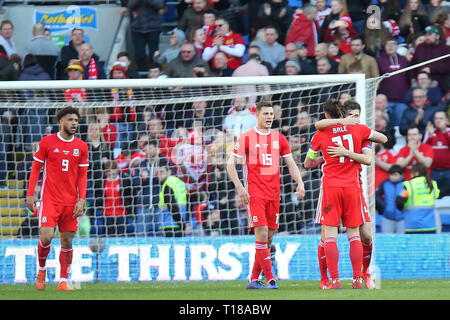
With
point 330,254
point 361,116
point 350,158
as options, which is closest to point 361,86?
point 361,116

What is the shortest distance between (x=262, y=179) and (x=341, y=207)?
38.7 inches

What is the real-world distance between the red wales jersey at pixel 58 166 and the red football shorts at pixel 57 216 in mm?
59

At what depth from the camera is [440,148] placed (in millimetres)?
15773

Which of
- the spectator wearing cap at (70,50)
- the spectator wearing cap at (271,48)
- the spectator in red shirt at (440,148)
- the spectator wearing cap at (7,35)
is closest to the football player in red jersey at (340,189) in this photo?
the spectator in red shirt at (440,148)

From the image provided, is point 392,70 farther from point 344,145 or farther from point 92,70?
point 344,145

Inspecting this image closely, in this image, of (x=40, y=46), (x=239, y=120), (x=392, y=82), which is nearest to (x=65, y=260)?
(x=239, y=120)

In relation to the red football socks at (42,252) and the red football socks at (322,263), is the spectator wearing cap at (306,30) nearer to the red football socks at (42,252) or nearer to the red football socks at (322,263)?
the red football socks at (322,263)

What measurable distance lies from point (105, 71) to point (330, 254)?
8.82m

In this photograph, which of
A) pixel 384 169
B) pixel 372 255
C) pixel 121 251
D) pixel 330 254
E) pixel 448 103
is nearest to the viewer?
pixel 330 254

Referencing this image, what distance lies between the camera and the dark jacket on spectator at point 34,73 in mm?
16984

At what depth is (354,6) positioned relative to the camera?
59.0ft

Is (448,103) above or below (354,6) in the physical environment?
below

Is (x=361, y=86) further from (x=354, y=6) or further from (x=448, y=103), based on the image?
(x=354, y=6)

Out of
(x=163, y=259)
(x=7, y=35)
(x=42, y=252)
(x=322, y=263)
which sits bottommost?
(x=163, y=259)
